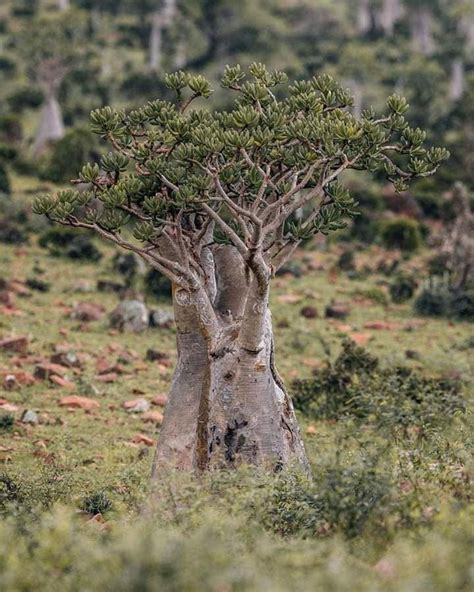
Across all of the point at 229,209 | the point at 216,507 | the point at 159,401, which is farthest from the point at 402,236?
the point at 216,507

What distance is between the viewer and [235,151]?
7.30 meters

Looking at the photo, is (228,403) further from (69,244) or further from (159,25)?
(159,25)

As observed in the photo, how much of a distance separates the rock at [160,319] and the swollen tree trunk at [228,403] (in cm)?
661

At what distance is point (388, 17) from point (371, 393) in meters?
42.7

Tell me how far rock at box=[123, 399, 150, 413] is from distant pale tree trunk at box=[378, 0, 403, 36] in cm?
4026

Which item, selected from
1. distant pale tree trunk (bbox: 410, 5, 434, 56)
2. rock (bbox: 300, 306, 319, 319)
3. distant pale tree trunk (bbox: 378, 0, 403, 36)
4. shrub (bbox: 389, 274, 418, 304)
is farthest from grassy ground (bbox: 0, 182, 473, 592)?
distant pale tree trunk (bbox: 378, 0, 403, 36)

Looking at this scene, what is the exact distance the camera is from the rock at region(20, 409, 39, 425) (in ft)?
34.0

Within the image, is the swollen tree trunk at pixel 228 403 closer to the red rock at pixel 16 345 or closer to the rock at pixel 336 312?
the red rock at pixel 16 345

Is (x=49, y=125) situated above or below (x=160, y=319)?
above

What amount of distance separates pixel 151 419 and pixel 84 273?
712 centimetres

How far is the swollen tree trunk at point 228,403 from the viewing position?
736cm

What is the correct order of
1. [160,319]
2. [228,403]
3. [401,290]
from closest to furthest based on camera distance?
[228,403] → [160,319] → [401,290]


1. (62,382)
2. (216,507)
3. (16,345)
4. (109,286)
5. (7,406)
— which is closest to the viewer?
(216,507)

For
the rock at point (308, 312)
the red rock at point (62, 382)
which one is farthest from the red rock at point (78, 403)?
the rock at point (308, 312)
